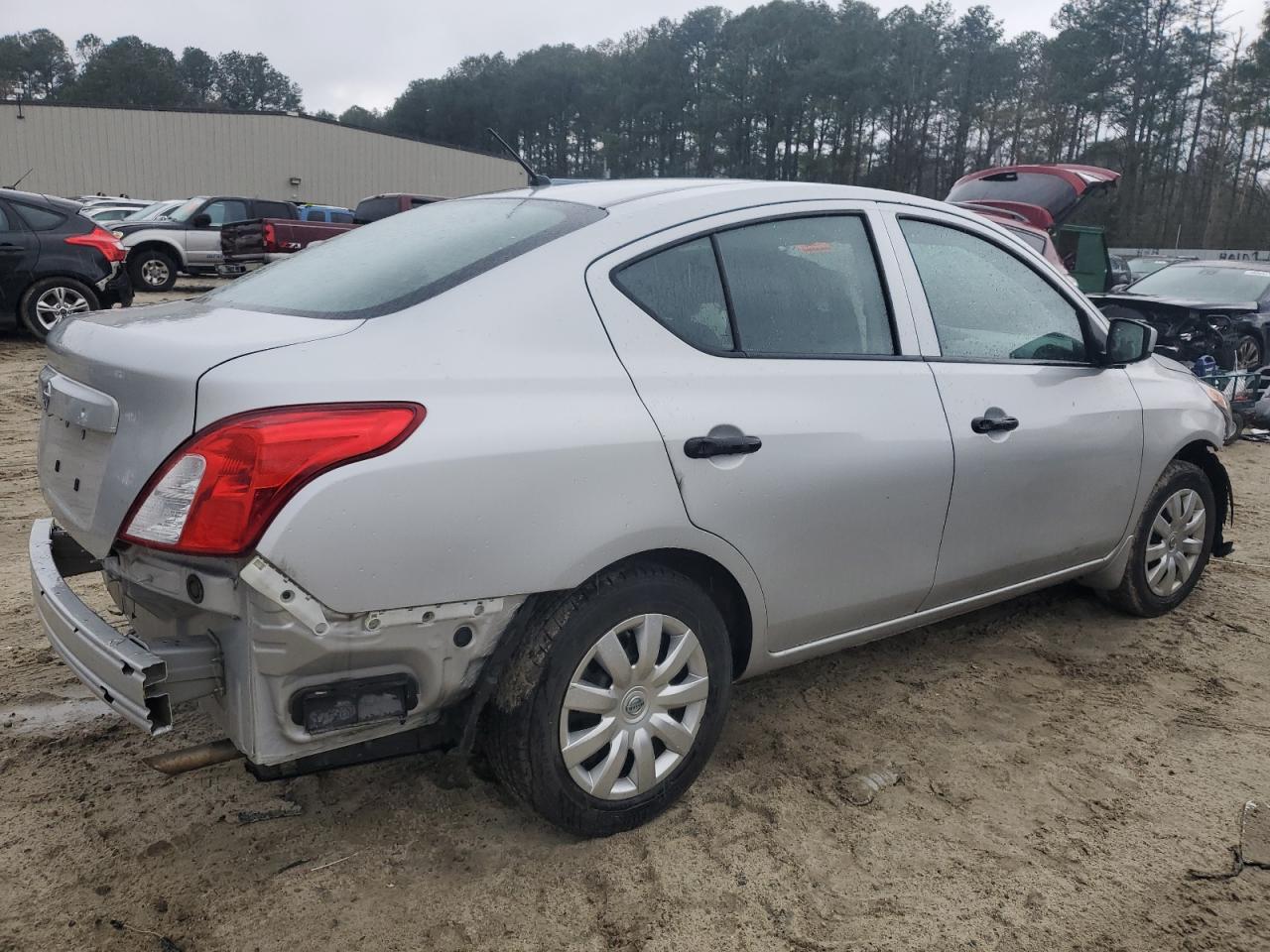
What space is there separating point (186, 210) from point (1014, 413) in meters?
18.5

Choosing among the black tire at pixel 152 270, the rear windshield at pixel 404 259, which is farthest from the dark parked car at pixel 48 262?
the rear windshield at pixel 404 259

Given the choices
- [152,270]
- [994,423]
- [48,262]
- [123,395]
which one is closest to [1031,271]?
[994,423]

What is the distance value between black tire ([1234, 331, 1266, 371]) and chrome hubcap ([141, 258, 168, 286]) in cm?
1576

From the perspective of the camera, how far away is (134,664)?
1997 millimetres

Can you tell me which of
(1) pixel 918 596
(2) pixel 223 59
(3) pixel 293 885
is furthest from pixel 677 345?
(2) pixel 223 59

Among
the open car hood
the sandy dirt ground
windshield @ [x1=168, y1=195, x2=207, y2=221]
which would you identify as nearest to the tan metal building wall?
windshield @ [x1=168, y1=195, x2=207, y2=221]

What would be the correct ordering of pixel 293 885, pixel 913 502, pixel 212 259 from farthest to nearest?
pixel 212 259 < pixel 913 502 < pixel 293 885

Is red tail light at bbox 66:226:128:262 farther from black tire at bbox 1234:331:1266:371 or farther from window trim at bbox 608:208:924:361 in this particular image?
black tire at bbox 1234:331:1266:371

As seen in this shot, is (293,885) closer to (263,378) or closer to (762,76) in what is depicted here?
(263,378)

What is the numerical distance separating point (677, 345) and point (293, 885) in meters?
1.60

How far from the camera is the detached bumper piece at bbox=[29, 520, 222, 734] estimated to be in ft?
6.58

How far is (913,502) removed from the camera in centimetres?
303

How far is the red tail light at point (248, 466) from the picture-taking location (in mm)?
1983

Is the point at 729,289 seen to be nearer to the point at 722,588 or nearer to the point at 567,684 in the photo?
the point at 722,588
